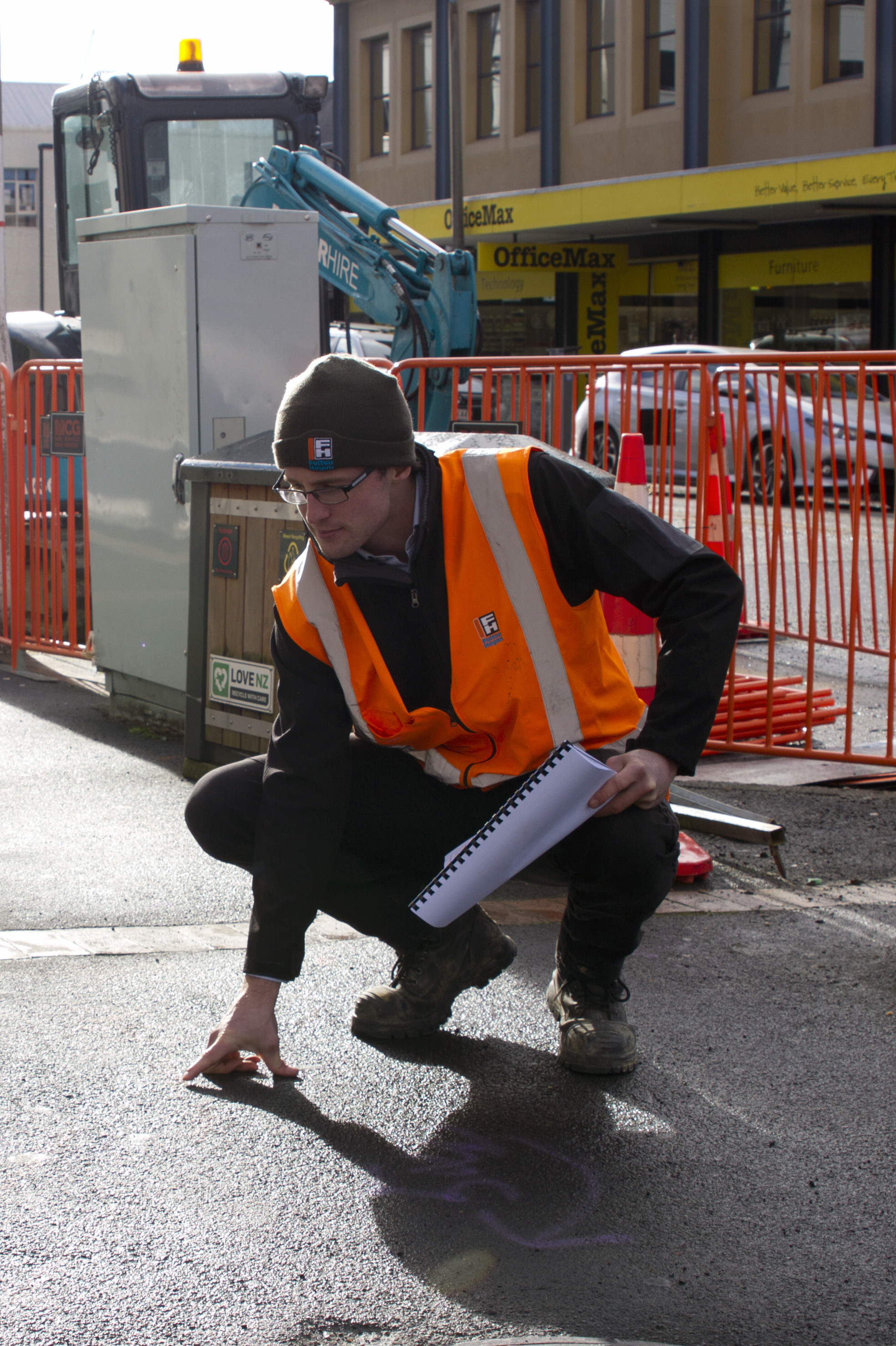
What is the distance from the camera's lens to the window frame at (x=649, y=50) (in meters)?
25.2

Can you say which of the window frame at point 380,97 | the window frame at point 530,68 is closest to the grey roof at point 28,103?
the window frame at point 380,97

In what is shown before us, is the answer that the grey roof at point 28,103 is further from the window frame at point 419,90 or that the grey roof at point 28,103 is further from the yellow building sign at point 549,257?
the yellow building sign at point 549,257

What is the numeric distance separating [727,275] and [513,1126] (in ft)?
78.7

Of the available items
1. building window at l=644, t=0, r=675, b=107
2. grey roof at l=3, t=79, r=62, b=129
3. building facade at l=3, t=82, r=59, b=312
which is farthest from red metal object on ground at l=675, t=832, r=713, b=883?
grey roof at l=3, t=79, r=62, b=129

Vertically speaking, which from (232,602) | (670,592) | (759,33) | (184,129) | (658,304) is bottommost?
(232,602)

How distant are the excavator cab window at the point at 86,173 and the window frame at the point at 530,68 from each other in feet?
57.3

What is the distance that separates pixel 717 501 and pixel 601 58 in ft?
75.2

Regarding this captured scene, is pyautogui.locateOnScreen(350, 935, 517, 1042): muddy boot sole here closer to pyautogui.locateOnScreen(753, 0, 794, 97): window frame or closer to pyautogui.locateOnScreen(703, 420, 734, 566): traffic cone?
pyautogui.locateOnScreen(703, 420, 734, 566): traffic cone

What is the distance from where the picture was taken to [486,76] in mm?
29156

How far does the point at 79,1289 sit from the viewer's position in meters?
2.51

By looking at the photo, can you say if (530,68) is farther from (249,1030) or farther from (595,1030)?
(249,1030)

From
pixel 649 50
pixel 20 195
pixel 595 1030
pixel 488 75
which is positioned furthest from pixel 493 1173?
pixel 20 195

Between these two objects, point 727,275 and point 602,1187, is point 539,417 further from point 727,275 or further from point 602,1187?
point 727,275

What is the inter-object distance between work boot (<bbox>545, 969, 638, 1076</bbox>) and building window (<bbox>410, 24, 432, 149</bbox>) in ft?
96.2
